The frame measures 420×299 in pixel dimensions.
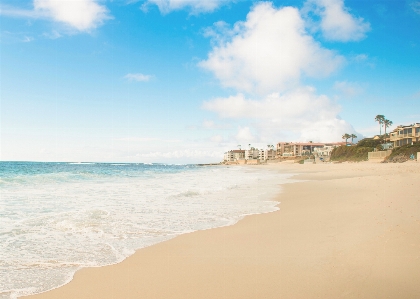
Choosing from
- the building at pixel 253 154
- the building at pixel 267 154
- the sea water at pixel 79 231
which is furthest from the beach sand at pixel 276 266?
the building at pixel 253 154

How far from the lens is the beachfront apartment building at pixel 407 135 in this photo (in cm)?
5922

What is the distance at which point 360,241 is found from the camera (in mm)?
5145

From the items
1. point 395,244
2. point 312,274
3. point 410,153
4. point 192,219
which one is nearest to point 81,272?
point 312,274

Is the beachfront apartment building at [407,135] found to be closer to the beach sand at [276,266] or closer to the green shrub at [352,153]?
the green shrub at [352,153]

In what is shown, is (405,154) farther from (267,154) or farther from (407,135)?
(267,154)

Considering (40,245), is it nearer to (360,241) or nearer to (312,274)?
(312,274)

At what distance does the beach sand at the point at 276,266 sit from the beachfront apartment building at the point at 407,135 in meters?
64.5

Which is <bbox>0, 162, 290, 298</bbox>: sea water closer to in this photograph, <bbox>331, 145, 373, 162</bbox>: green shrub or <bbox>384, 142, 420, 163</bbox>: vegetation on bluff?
<bbox>384, 142, 420, 163</bbox>: vegetation on bluff

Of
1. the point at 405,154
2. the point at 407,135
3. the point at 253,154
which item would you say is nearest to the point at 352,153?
the point at 407,135

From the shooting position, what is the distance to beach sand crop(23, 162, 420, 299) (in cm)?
361

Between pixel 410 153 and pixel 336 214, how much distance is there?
46.4 m

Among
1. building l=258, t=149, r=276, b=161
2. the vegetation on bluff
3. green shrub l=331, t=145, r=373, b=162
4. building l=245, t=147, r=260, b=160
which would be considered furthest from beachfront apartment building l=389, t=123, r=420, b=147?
building l=245, t=147, r=260, b=160

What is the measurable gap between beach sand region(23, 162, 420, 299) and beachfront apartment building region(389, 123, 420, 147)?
64.5 metres

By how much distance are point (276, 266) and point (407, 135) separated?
Result: 7045 centimetres
